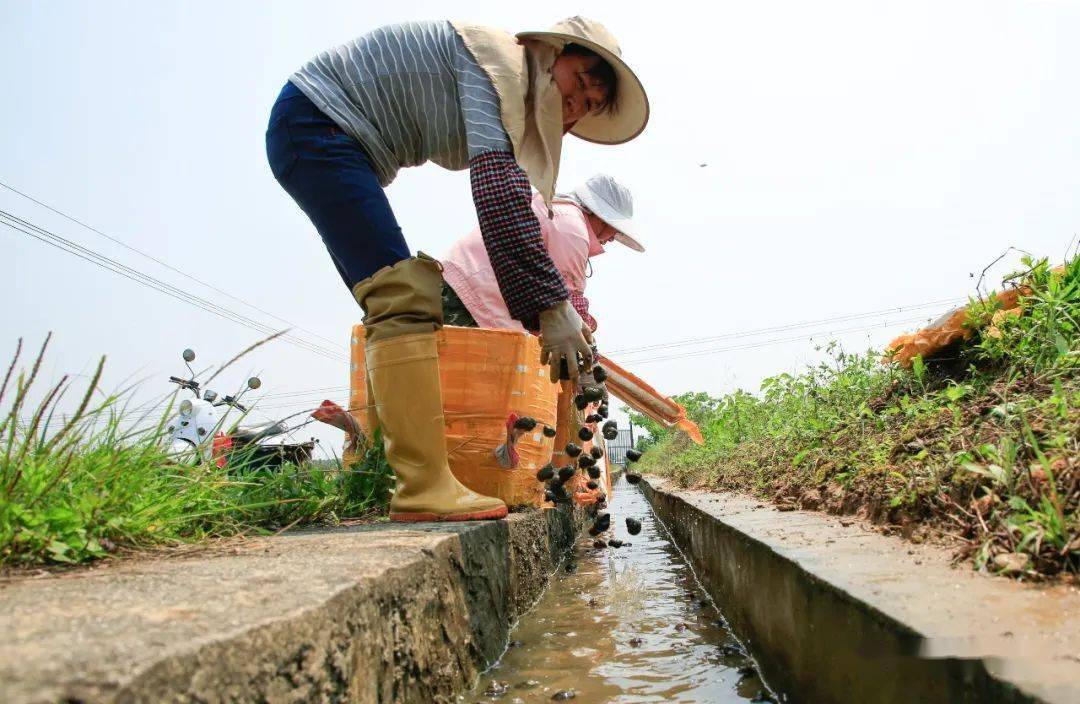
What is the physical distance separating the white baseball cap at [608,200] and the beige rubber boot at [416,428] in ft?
6.95

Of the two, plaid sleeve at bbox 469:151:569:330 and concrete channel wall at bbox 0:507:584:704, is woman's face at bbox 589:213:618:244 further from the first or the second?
concrete channel wall at bbox 0:507:584:704

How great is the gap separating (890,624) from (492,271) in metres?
2.82

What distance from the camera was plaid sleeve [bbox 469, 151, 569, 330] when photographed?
7.41 ft

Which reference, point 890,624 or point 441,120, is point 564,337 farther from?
point 890,624

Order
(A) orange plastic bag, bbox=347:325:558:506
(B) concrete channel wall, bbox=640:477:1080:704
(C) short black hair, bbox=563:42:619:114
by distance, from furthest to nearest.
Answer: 1. (A) orange plastic bag, bbox=347:325:558:506
2. (C) short black hair, bbox=563:42:619:114
3. (B) concrete channel wall, bbox=640:477:1080:704

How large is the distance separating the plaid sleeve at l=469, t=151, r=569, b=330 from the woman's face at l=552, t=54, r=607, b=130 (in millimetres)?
428

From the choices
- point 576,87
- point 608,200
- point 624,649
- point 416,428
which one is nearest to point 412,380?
point 416,428

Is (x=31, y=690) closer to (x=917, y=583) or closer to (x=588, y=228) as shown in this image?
(x=917, y=583)

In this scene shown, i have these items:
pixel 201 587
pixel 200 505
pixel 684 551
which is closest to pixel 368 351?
pixel 200 505

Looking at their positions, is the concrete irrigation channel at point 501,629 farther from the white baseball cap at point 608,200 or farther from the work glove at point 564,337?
the white baseball cap at point 608,200

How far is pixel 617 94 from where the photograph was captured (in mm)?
2795

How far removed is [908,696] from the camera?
1.07 meters

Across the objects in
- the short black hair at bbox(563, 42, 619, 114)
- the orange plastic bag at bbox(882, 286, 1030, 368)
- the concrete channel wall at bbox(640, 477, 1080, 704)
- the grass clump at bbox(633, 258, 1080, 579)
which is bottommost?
the concrete channel wall at bbox(640, 477, 1080, 704)

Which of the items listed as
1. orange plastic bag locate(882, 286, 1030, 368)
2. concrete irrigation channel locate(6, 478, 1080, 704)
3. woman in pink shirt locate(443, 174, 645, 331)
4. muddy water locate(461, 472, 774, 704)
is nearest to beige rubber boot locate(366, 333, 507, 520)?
concrete irrigation channel locate(6, 478, 1080, 704)
